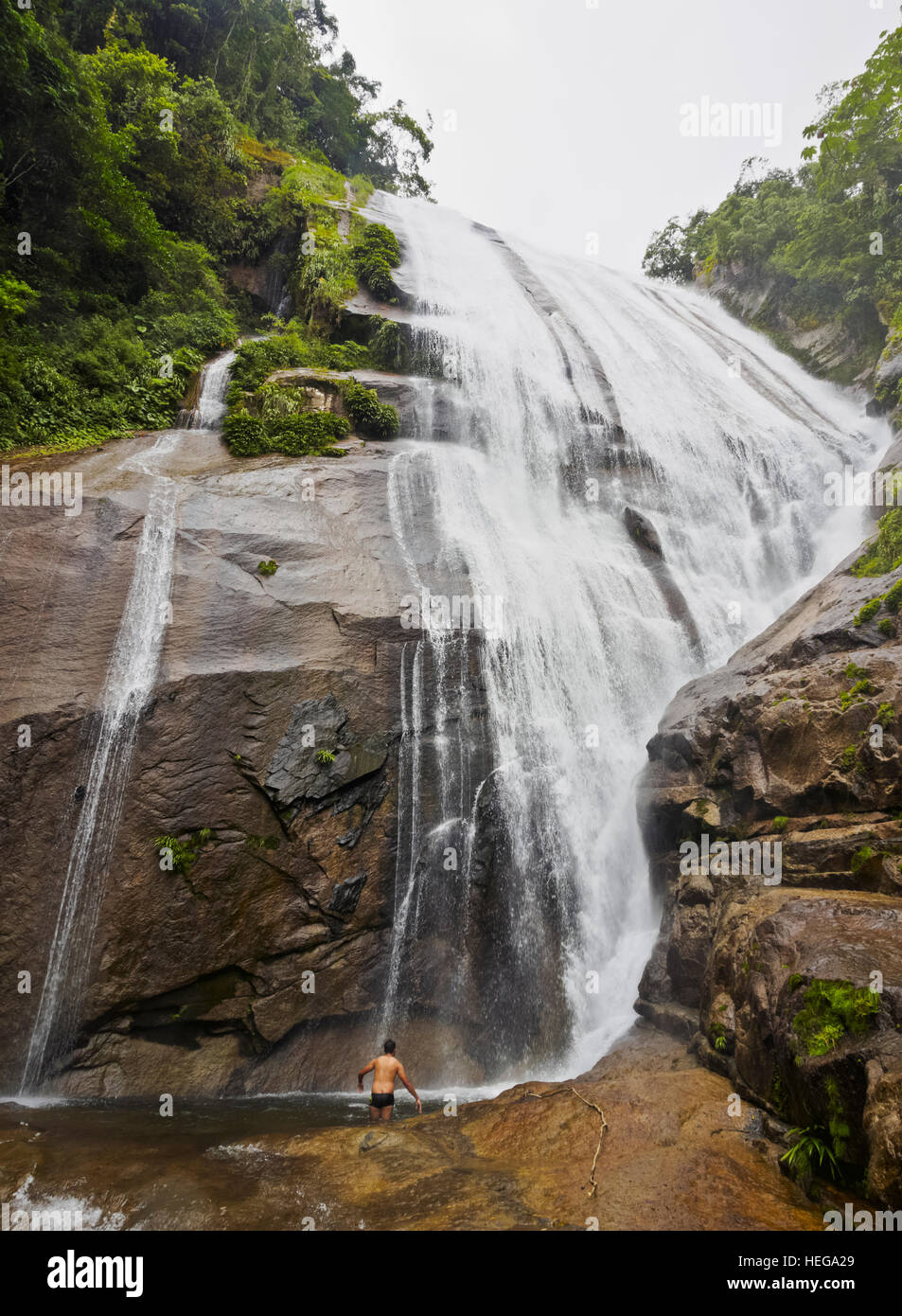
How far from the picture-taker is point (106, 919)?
8.34 meters

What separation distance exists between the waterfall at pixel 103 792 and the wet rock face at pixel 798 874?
24.8 feet

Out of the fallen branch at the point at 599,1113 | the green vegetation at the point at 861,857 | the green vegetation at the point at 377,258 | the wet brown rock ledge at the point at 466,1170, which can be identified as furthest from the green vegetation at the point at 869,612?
the green vegetation at the point at 377,258

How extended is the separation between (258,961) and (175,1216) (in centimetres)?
435

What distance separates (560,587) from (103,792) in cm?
948

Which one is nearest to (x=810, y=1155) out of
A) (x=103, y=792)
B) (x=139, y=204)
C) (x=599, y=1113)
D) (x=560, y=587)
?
(x=599, y=1113)

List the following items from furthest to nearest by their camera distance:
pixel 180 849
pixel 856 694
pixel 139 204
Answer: pixel 139 204 < pixel 180 849 < pixel 856 694

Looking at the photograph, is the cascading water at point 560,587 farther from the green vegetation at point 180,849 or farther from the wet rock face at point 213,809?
the green vegetation at point 180,849

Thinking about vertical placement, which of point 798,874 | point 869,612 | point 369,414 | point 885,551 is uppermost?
point 369,414

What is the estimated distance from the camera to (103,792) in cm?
880

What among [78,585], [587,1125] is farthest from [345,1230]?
[78,585]

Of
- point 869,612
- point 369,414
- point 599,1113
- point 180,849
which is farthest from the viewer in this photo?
point 369,414

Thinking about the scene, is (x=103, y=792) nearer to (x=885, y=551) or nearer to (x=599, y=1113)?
(x=599, y=1113)

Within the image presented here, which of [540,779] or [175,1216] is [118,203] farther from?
[175,1216]

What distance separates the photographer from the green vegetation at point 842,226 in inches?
891
